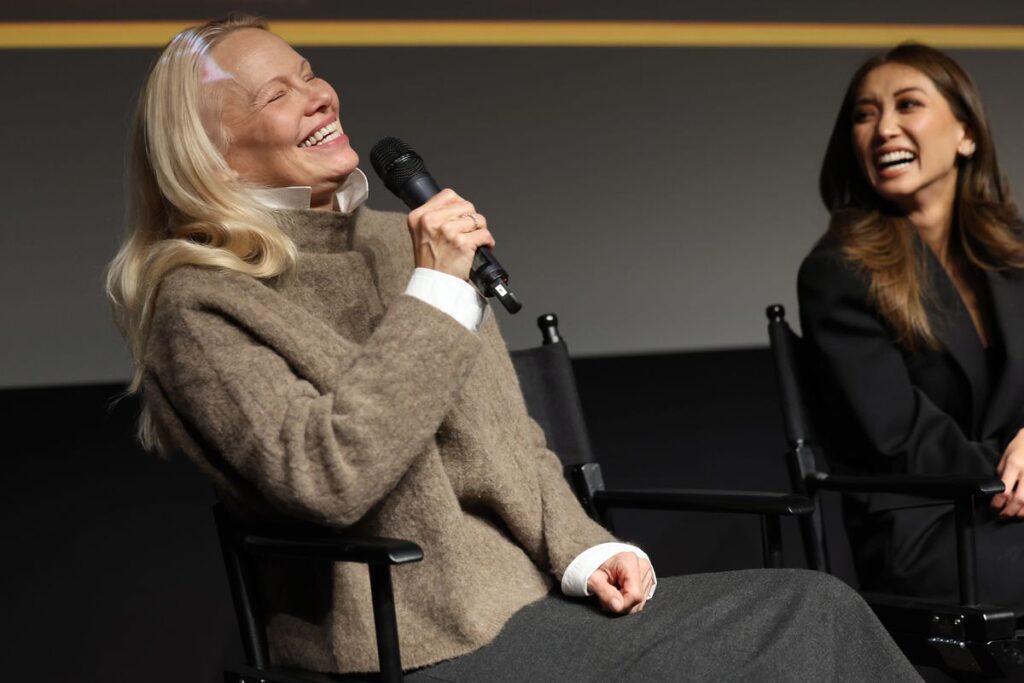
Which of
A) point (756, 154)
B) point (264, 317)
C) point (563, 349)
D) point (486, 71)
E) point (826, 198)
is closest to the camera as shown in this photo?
point (264, 317)

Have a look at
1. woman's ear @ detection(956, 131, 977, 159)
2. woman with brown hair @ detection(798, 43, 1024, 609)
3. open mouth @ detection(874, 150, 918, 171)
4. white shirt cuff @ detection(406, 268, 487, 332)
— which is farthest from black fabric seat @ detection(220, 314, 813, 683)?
woman's ear @ detection(956, 131, 977, 159)

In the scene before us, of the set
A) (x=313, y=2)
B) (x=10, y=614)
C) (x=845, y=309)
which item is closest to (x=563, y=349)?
(x=845, y=309)

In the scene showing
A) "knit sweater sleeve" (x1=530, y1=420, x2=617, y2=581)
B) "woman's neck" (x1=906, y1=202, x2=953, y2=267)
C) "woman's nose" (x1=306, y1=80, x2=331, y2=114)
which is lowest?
"knit sweater sleeve" (x1=530, y1=420, x2=617, y2=581)

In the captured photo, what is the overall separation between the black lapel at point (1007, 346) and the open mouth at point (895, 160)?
23 centimetres

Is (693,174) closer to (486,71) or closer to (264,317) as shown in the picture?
(486,71)

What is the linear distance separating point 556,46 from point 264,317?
1.56 metres

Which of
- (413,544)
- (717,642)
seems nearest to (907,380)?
(717,642)

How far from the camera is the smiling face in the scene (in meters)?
2.31

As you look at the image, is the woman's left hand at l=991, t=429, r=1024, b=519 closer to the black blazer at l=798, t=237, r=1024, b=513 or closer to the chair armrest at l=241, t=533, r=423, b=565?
the black blazer at l=798, t=237, r=1024, b=513

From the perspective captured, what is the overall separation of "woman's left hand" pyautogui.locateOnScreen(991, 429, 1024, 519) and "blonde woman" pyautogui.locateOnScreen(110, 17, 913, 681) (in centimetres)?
66

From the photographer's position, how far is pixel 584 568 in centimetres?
162

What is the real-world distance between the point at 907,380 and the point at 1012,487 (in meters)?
0.26

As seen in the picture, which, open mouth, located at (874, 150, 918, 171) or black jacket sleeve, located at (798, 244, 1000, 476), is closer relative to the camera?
black jacket sleeve, located at (798, 244, 1000, 476)

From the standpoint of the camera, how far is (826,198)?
2.44 m
